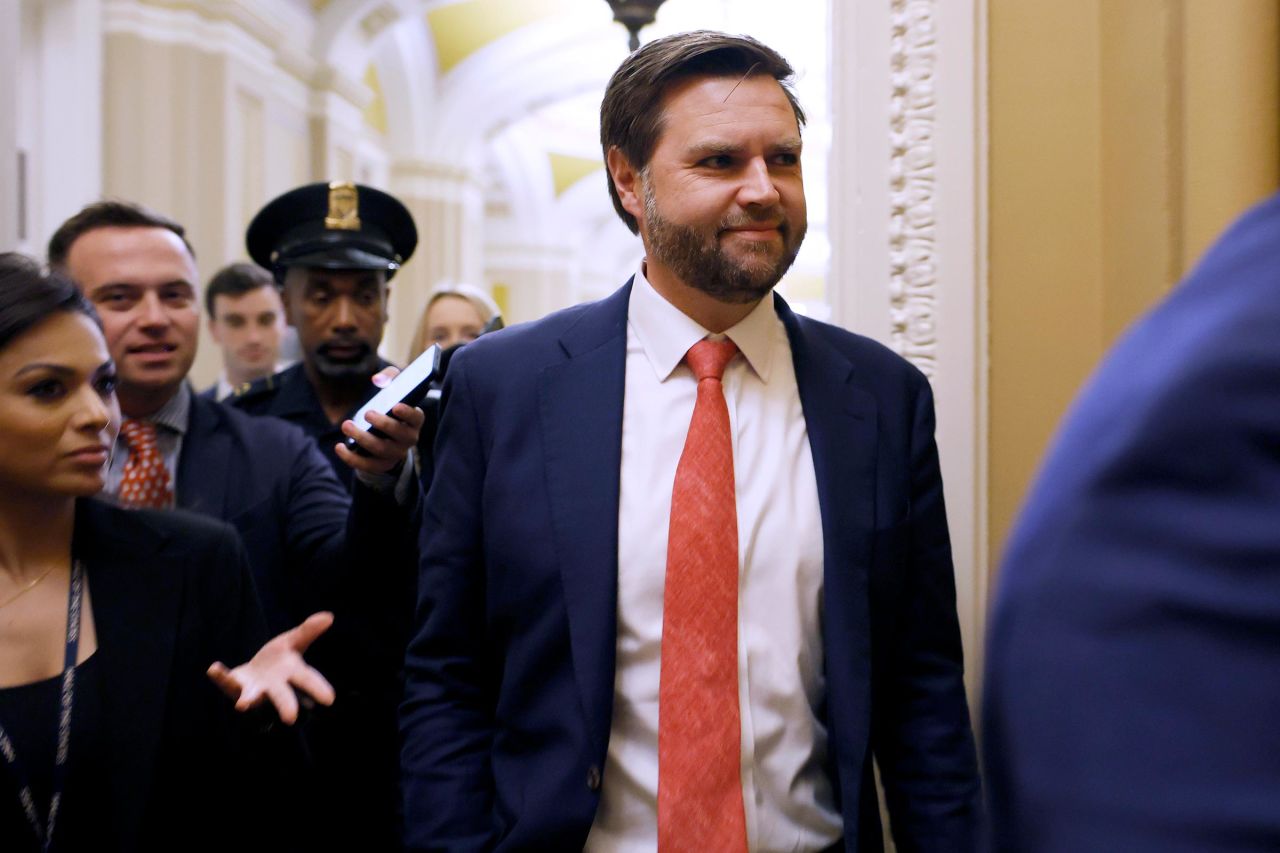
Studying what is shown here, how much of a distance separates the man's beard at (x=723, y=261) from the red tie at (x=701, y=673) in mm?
229

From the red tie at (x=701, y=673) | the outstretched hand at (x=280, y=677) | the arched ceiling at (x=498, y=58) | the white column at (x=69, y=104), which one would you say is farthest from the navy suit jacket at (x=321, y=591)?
the arched ceiling at (x=498, y=58)

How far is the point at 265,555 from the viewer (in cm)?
243

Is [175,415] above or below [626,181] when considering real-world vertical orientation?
below

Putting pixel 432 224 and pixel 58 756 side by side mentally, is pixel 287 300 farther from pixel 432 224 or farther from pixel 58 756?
pixel 432 224

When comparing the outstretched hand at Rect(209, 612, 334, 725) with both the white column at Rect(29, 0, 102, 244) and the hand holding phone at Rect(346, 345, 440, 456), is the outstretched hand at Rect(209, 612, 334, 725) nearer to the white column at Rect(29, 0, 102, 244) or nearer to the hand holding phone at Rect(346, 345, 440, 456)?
the hand holding phone at Rect(346, 345, 440, 456)

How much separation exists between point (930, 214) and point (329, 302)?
1307mm

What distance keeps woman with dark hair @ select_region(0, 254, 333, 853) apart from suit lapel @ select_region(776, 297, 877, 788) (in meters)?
0.67

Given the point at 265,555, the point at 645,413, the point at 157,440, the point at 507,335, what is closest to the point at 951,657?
the point at 645,413

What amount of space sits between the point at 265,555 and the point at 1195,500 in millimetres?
2164

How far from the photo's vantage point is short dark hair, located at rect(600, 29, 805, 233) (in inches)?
73.0

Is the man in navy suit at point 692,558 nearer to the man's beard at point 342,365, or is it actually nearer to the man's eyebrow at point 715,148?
the man's eyebrow at point 715,148

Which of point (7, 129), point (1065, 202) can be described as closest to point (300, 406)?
point (7, 129)

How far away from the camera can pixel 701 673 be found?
1657 millimetres

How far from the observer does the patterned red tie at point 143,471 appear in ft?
7.72
